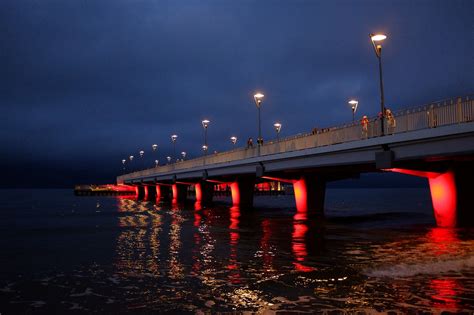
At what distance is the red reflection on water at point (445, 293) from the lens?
43.7ft

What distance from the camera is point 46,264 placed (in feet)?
74.6

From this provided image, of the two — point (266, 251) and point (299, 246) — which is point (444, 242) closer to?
point (299, 246)

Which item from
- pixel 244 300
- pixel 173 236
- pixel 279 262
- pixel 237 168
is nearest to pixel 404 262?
pixel 279 262

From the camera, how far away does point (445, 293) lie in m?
14.7

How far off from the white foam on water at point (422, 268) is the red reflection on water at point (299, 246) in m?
2.62

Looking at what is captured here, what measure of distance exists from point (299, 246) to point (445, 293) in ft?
44.3

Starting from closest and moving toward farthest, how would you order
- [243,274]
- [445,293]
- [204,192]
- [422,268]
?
[445,293]
[243,274]
[422,268]
[204,192]

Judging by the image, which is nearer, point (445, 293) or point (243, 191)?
point (445, 293)

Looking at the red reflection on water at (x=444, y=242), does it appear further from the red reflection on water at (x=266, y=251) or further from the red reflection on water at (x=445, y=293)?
the red reflection on water at (x=266, y=251)

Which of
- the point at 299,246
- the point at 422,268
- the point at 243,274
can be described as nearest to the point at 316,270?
the point at 243,274

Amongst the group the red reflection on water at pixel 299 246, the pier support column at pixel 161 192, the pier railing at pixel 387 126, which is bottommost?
the red reflection on water at pixel 299 246

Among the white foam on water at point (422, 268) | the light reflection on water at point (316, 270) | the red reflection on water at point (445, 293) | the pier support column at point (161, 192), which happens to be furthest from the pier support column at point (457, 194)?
the pier support column at point (161, 192)

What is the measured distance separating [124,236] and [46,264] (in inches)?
513

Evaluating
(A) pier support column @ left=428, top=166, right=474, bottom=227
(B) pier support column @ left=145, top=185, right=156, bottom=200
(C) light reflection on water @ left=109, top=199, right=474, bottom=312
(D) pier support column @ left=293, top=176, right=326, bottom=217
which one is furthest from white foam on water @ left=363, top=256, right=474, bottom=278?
(B) pier support column @ left=145, top=185, right=156, bottom=200
